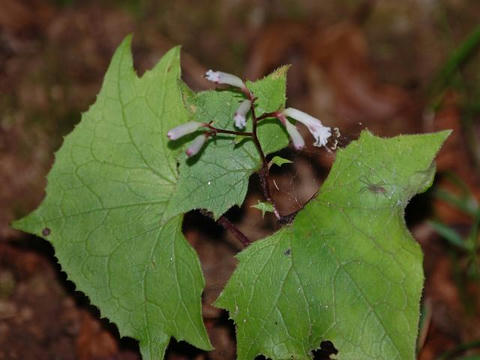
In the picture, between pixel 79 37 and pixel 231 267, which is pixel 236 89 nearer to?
pixel 231 267

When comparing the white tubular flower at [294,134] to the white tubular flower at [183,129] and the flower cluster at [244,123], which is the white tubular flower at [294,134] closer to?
the flower cluster at [244,123]

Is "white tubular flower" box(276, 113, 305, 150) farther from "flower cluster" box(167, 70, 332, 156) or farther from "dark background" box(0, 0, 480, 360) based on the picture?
"dark background" box(0, 0, 480, 360)

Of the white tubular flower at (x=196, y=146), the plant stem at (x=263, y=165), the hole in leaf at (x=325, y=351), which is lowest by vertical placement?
the hole in leaf at (x=325, y=351)

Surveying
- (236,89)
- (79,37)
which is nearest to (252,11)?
(79,37)

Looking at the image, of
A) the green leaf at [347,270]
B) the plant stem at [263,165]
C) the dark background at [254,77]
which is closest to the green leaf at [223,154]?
the plant stem at [263,165]

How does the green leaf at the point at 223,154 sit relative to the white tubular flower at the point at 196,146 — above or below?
below

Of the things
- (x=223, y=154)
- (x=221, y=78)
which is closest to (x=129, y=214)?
(x=223, y=154)

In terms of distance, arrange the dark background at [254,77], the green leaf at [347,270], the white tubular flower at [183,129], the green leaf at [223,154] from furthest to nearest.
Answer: the dark background at [254,77], the green leaf at [223,154], the white tubular flower at [183,129], the green leaf at [347,270]
